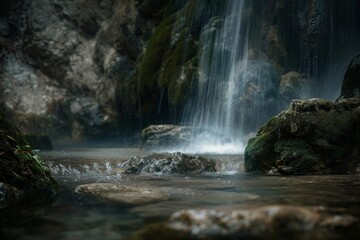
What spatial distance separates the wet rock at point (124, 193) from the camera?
487cm

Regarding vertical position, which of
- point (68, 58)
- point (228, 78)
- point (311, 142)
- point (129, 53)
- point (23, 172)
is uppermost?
point (68, 58)

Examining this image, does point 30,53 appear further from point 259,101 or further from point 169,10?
point 259,101

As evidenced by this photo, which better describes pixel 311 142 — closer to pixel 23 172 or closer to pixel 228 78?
pixel 23 172

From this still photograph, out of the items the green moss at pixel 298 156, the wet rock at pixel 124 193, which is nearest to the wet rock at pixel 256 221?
the wet rock at pixel 124 193

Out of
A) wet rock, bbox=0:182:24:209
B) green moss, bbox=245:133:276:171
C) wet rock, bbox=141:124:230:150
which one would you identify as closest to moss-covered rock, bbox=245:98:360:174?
green moss, bbox=245:133:276:171

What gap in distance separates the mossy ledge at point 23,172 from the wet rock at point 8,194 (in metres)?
0.05

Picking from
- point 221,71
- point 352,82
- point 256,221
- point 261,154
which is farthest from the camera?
point 221,71

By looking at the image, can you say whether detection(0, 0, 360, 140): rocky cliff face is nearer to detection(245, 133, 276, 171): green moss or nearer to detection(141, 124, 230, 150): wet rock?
detection(141, 124, 230, 150): wet rock

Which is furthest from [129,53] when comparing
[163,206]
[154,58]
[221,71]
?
[163,206]

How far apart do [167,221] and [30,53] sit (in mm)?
27472

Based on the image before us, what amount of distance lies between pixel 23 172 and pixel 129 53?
61.4 feet

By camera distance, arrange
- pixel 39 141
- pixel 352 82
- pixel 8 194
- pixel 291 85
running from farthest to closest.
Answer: pixel 39 141 → pixel 291 85 → pixel 352 82 → pixel 8 194

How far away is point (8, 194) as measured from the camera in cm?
521

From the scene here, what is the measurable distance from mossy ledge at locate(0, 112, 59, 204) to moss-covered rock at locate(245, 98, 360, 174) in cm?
426
